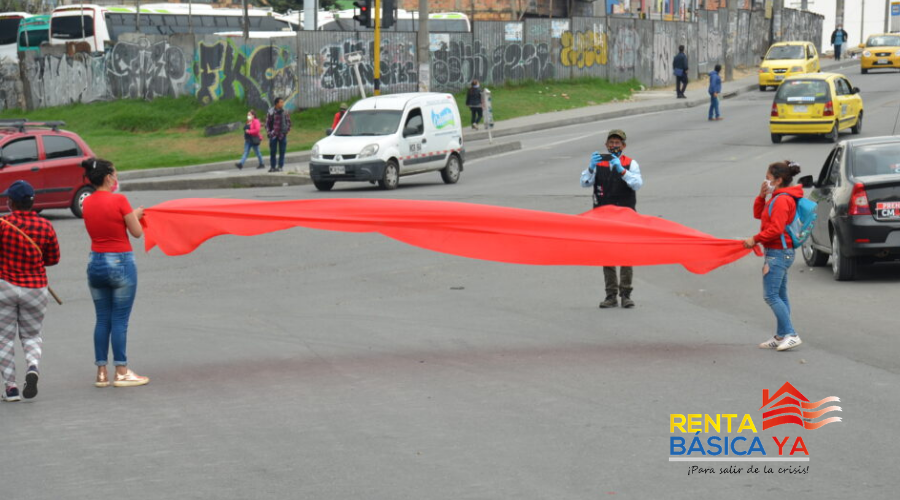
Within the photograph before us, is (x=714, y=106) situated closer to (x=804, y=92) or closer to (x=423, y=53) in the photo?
(x=804, y=92)

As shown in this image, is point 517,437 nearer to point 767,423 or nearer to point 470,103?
point 767,423

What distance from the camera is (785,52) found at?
165 feet

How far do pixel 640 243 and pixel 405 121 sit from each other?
16531 mm

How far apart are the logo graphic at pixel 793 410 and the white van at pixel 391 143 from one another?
1793cm

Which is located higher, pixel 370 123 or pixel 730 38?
pixel 730 38

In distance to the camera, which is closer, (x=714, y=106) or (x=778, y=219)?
(x=778, y=219)

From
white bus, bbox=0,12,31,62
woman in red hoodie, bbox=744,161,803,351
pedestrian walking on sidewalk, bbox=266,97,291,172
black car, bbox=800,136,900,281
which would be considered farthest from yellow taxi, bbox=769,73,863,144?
white bus, bbox=0,12,31,62

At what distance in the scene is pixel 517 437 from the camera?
7.33 meters

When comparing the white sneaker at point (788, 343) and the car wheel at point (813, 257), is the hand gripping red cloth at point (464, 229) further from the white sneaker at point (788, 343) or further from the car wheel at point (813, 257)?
the car wheel at point (813, 257)

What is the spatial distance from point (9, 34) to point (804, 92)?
38.8m

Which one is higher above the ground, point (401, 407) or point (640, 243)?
point (640, 243)

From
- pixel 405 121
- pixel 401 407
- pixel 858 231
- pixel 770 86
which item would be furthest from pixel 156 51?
pixel 401 407

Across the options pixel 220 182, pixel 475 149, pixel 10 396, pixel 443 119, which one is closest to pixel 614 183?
pixel 10 396

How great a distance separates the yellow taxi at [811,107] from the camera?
30781 millimetres
